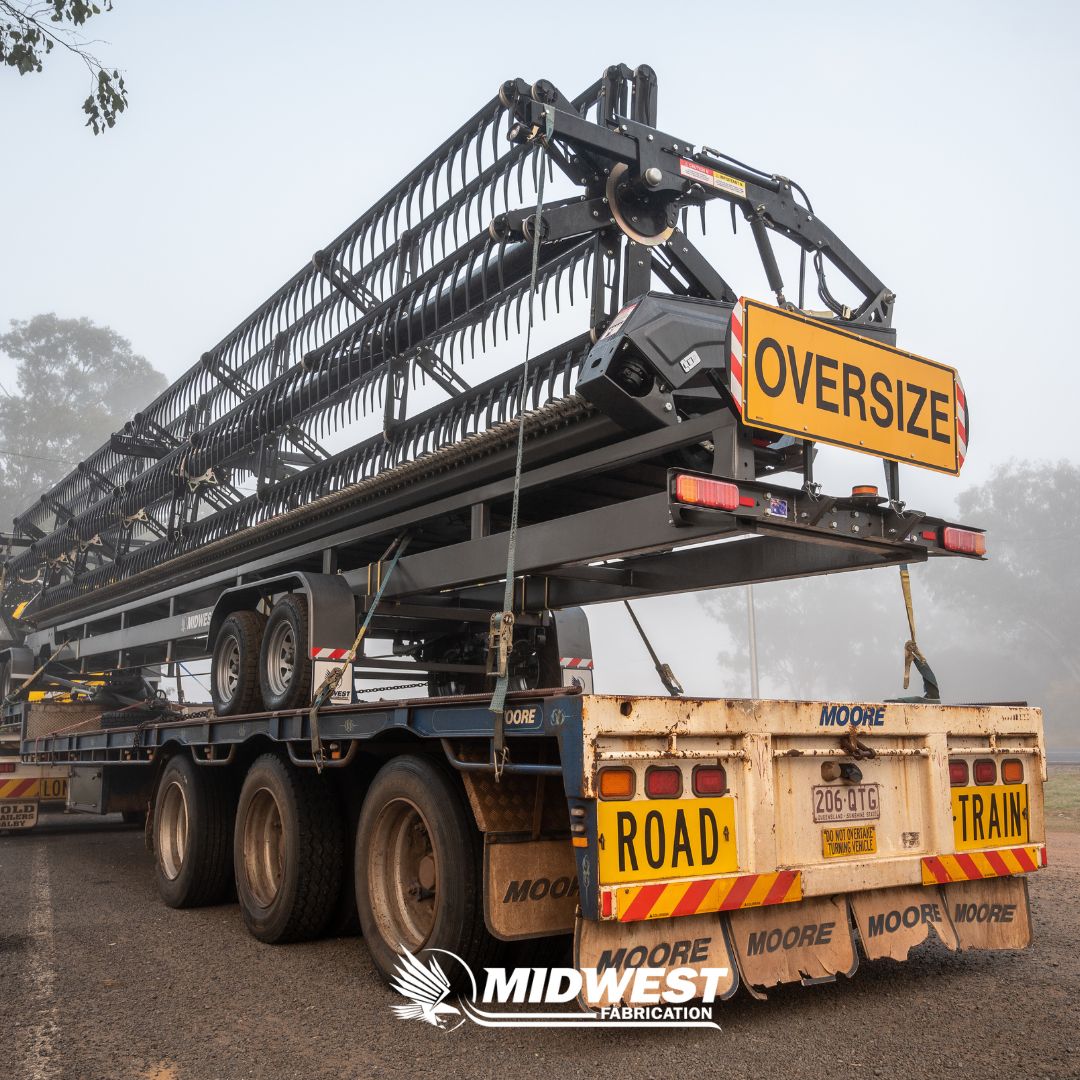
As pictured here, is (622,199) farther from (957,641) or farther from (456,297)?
(957,641)

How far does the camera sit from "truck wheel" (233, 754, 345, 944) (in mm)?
5602

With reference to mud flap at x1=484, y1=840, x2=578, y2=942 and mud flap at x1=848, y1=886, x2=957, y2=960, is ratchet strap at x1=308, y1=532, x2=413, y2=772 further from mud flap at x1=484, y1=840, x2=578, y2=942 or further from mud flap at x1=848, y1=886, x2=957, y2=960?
mud flap at x1=848, y1=886, x2=957, y2=960

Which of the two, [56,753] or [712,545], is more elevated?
[712,545]

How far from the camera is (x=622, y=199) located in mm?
5496

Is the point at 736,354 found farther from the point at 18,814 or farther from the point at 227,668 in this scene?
the point at 18,814

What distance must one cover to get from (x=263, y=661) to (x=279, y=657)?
116 millimetres

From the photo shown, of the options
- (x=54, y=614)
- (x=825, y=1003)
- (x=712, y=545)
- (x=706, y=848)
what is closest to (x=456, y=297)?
(x=712, y=545)

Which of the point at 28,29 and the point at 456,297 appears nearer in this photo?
Answer: the point at 456,297

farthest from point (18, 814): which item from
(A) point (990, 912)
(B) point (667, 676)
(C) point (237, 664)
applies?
(A) point (990, 912)

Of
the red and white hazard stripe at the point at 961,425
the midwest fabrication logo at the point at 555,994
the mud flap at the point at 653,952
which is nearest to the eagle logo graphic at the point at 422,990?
the midwest fabrication logo at the point at 555,994

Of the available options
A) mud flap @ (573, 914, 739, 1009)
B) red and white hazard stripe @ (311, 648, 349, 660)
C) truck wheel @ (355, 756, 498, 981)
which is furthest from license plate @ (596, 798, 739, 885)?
red and white hazard stripe @ (311, 648, 349, 660)

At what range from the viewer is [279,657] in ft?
23.5

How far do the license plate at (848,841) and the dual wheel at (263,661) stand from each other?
3402 millimetres

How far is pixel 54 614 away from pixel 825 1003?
1255 centimetres
